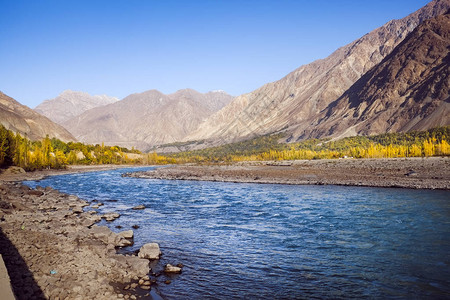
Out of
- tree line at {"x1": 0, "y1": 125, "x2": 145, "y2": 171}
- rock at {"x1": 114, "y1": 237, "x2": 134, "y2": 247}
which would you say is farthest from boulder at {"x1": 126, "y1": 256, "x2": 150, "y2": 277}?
tree line at {"x1": 0, "y1": 125, "x2": 145, "y2": 171}

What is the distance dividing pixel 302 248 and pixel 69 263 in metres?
11.9

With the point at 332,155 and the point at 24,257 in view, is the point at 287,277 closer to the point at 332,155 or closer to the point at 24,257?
the point at 24,257

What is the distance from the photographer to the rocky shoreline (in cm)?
1102

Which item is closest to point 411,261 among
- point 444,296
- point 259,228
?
point 444,296

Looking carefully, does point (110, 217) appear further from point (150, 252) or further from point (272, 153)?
point (272, 153)

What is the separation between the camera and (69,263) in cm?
1340

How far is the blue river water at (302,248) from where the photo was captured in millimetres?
12859

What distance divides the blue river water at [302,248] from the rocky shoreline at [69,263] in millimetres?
1248

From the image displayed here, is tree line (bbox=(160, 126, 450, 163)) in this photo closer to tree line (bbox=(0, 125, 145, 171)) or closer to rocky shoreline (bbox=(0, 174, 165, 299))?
tree line (bbox=(0, 125, 145, 171))

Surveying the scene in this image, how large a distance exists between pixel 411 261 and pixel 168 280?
1169 centimetres

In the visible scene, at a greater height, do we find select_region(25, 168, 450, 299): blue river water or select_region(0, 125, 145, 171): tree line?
select_region(0, 125, 145, 171): tree line

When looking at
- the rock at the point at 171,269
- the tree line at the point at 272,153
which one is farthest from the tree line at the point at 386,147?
the rock at the point at 171,269

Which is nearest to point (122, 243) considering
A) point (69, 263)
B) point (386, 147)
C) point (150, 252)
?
point (150, 252)

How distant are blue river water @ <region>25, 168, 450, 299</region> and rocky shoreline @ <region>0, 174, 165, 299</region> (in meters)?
1.25
